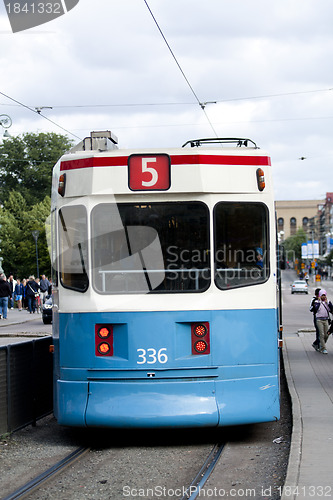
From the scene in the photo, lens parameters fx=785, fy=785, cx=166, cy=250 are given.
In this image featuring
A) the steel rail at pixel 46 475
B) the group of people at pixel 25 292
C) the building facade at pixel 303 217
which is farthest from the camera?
the building facade at pixel 303 217

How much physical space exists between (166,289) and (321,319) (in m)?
11.3

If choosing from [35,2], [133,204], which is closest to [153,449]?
[133,204]

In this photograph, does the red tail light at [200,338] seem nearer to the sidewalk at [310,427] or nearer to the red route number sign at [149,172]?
the sidewalk at [310,427]

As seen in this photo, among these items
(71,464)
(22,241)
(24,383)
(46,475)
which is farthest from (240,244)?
(22,241)

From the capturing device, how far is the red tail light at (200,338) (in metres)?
7.83

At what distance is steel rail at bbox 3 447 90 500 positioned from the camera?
20.5 ft

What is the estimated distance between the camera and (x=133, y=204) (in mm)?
8047

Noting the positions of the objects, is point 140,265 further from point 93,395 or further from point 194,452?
point 194,452

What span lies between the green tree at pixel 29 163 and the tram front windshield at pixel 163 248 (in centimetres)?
6354

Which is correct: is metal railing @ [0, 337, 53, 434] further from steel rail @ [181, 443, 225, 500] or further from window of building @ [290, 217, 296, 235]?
window of building @ [290, 217, 296, 235]

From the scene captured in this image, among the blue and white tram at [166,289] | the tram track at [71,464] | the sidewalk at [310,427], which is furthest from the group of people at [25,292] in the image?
the tram track at [71,464]

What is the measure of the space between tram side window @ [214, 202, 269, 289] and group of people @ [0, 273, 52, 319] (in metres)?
20.3

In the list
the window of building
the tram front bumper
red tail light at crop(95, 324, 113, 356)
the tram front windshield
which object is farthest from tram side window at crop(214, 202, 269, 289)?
the window of building

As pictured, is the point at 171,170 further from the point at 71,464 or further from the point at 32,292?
the point at 32,292
